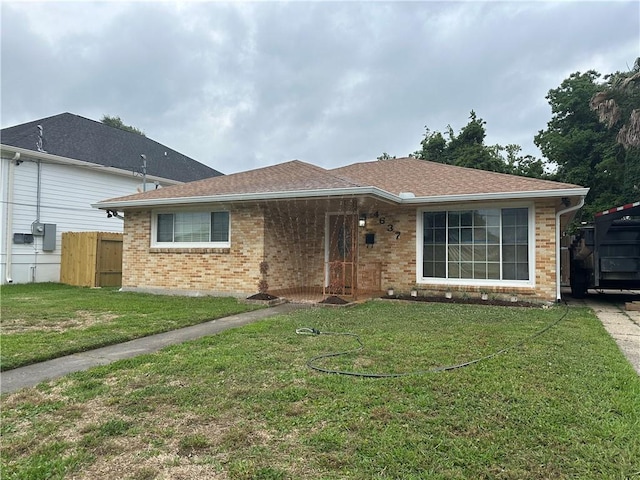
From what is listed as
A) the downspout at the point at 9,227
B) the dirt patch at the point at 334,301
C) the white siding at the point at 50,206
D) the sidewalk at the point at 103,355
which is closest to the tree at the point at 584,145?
the dirt patch at the point at 334,301

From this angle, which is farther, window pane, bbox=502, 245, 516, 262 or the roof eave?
window pane, bbox=502, 245, 516, 262

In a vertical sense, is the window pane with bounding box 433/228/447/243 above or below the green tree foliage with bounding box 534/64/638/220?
below

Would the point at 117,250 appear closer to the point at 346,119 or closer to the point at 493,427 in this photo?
the point at 346,119

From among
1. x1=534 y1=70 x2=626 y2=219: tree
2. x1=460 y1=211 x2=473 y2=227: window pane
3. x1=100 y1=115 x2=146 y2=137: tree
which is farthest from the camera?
x1=100 y1=115 x2=146 y2=137: tree

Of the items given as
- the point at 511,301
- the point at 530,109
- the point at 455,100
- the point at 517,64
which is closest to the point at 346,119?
the point at 455,100

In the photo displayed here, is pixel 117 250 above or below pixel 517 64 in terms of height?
below

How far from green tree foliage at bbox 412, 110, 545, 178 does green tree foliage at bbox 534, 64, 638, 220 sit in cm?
205

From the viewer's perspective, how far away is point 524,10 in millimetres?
9758

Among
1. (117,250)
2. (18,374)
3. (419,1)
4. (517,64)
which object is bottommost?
(18,374)

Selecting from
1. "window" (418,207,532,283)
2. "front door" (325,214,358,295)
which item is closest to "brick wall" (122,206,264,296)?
"front door" (325,214,358,295)

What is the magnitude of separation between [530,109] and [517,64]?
8.97 meters

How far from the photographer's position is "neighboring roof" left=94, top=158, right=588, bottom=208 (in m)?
8.32

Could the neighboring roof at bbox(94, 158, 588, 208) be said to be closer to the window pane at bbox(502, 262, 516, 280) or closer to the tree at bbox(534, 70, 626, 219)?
the window pane at bbox(502, 262, 516, 280)

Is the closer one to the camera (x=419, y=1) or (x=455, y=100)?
(x=419, y=1)
